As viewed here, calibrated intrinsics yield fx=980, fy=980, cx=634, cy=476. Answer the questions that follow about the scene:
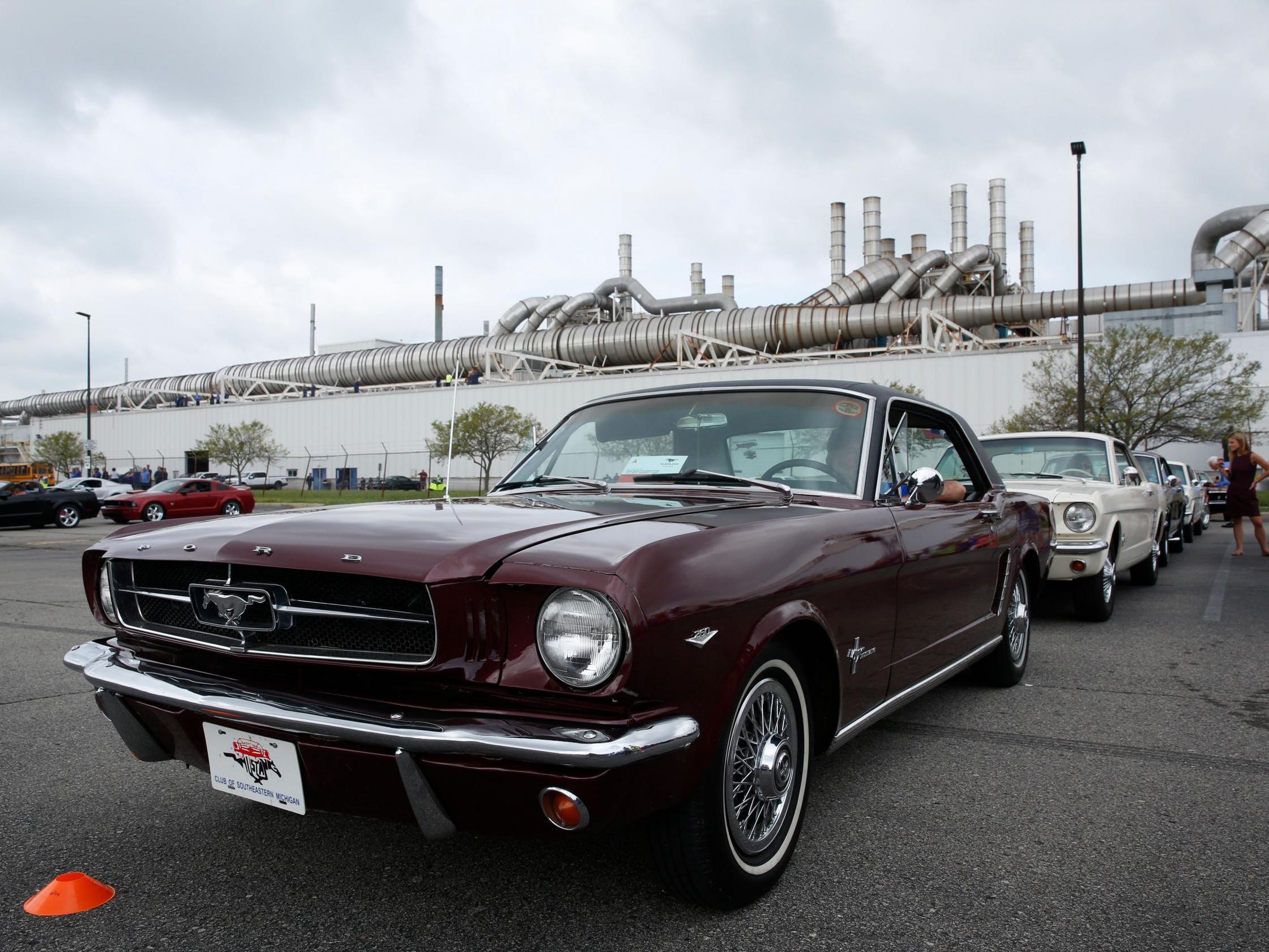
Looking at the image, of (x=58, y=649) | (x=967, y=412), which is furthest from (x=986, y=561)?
(x=967, y=412)

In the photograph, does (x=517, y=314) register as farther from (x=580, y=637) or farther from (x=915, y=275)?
(x=580, y=637)

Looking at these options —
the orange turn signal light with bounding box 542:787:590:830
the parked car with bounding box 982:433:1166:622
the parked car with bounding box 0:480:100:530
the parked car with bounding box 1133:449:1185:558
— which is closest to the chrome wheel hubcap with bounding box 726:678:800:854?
the orange turn signal light with bounding box 542:787:590:830

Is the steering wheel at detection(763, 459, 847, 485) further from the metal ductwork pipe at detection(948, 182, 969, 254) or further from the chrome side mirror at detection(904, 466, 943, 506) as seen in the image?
the metal ductwork pipe at detection(948, 182, 969, 254)

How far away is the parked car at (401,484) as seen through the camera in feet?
159

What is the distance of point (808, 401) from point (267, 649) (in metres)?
2.19

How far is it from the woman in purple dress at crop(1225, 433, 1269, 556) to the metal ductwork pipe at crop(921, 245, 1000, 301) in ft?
103

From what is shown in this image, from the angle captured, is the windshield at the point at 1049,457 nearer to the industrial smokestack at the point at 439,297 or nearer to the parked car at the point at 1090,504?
the parked car at the point at 1090,504

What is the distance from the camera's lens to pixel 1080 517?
24.1 feet

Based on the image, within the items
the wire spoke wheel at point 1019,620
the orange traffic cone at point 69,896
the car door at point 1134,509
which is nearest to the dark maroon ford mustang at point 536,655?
the orange traffic cone at point 69,896

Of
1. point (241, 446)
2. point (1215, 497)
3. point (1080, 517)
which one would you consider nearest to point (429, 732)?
point (1080, 517)

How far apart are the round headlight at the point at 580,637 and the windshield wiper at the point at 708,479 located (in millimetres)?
1372

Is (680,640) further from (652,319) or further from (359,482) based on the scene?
(359,482)

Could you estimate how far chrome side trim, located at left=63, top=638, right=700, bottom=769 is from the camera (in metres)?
2.04

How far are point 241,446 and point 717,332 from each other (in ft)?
87.2
